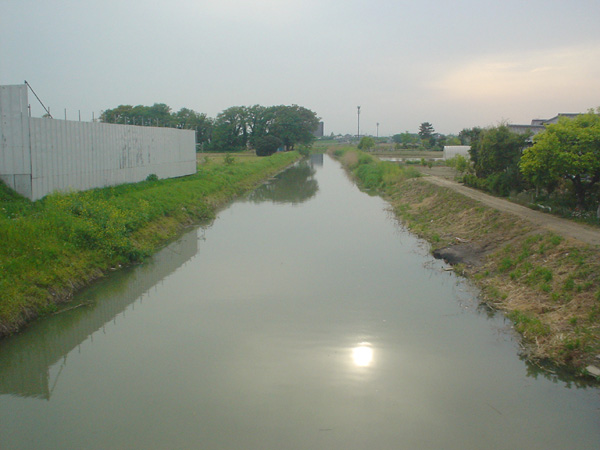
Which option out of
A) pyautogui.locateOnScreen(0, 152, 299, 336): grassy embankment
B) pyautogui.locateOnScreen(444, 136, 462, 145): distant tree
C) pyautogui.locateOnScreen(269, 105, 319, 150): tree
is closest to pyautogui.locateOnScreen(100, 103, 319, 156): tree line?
pyautogui.locateOnScreen(269, 105, 319, 150): tree

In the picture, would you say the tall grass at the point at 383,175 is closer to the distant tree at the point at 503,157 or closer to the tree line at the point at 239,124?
the distant tree at the point at 503,157

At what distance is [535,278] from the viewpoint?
9344 mm

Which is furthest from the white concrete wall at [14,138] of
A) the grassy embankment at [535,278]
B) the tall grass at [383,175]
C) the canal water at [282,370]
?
the tall grass at [383,175]

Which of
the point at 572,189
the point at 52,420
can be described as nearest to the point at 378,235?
the point at 572,189

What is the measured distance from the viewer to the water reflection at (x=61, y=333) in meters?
6.63

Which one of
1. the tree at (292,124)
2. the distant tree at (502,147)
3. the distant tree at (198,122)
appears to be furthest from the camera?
the tree at (292,124)

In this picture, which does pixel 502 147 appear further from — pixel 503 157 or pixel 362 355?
pixel 362 355

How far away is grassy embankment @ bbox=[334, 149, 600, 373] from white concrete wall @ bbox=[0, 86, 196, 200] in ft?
35.2

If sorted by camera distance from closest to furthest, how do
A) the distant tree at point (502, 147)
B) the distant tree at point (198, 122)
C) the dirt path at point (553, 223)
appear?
the dirt path at point (553, 223) → the distant tree at point (502, 147) → the distant tree at point (198, 122)

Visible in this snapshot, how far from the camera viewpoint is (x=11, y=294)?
7.86 meters

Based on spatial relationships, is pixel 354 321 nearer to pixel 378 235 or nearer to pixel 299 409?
pixel 299 409

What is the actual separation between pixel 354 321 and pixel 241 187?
2212 cm

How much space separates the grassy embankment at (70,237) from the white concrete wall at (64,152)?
50 cm

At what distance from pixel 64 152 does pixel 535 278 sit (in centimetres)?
1248
